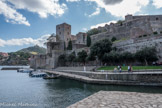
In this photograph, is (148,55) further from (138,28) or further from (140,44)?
(138,28)

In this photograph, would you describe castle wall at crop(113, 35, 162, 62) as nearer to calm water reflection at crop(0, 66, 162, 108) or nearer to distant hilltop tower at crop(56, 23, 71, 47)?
calm water reflection at crop(0, 66, 162, 108)

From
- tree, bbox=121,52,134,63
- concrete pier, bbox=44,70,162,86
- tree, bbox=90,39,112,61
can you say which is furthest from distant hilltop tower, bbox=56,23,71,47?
concrete pier, bbox=44,70,162,86

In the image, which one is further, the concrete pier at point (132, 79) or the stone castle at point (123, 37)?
the stone castle at point (123, 37)

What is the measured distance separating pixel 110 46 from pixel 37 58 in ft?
120

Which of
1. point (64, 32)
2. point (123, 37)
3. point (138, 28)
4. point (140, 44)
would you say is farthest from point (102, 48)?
point (64, 32)

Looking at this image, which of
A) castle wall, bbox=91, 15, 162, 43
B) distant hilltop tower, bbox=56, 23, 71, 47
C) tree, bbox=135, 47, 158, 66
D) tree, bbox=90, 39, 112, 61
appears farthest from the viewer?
distant hilltop tower, bbox=56, 23, 71, 47

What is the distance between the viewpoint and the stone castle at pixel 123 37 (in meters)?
23.6

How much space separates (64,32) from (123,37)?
25.7 m

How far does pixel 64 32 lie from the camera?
172ft

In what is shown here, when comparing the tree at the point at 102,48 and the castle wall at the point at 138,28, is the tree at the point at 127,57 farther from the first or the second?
the castle wall at the point at 138,28

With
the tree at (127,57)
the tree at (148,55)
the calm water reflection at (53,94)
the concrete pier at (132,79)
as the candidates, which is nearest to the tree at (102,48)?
the tree at (127,57)

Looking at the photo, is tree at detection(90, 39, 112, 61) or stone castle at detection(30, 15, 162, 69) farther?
tree at detection(90, 39, 112, 61)

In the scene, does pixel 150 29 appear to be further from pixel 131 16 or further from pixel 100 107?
pixel 100 107

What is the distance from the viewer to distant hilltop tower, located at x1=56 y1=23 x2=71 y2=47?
52344 mm
